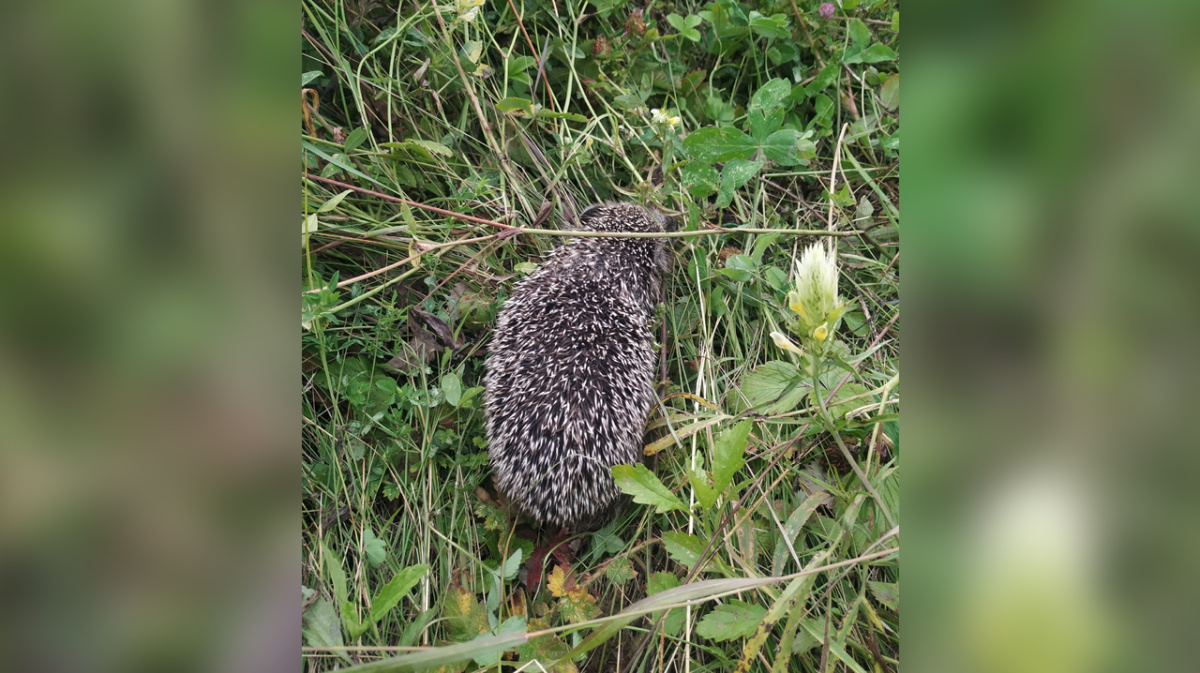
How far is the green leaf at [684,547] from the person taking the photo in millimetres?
1671

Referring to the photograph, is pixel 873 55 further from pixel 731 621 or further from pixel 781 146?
pixel 731 621

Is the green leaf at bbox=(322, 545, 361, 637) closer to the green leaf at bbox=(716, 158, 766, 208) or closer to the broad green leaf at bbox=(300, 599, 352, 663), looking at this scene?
the broad green leaf at bbox=(300, 599, 352, 663)

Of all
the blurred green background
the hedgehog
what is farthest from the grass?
the blurred green background

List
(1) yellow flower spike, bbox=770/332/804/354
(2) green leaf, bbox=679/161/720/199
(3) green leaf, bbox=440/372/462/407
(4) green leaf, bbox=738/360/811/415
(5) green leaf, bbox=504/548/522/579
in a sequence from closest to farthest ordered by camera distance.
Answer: (1) yellow flower spike, bbox=770/332/804/354 < (4) green leaf, bbox=738/360/811/415 < (5) green leaf, bbox=504/548/522/579 < (3) green leaf, bbox=440/372/462/407 < (2) green leaf, bbox=679/161/720/199

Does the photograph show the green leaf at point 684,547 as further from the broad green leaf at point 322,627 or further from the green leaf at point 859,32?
the green leaf at point 859,32

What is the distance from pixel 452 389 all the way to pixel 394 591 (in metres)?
0.71

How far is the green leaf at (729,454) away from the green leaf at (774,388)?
0.29 meters

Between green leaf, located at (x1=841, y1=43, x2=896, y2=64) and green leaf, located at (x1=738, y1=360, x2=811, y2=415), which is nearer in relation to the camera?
green leaf, located at (x1=738, y1=360, x2=811, y2=415)

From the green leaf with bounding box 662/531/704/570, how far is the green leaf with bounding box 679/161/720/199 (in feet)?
3.93

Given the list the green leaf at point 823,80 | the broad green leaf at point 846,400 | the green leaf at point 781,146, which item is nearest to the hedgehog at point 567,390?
the broad green leaf at point 846,400

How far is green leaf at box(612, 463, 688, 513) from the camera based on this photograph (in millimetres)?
1715
